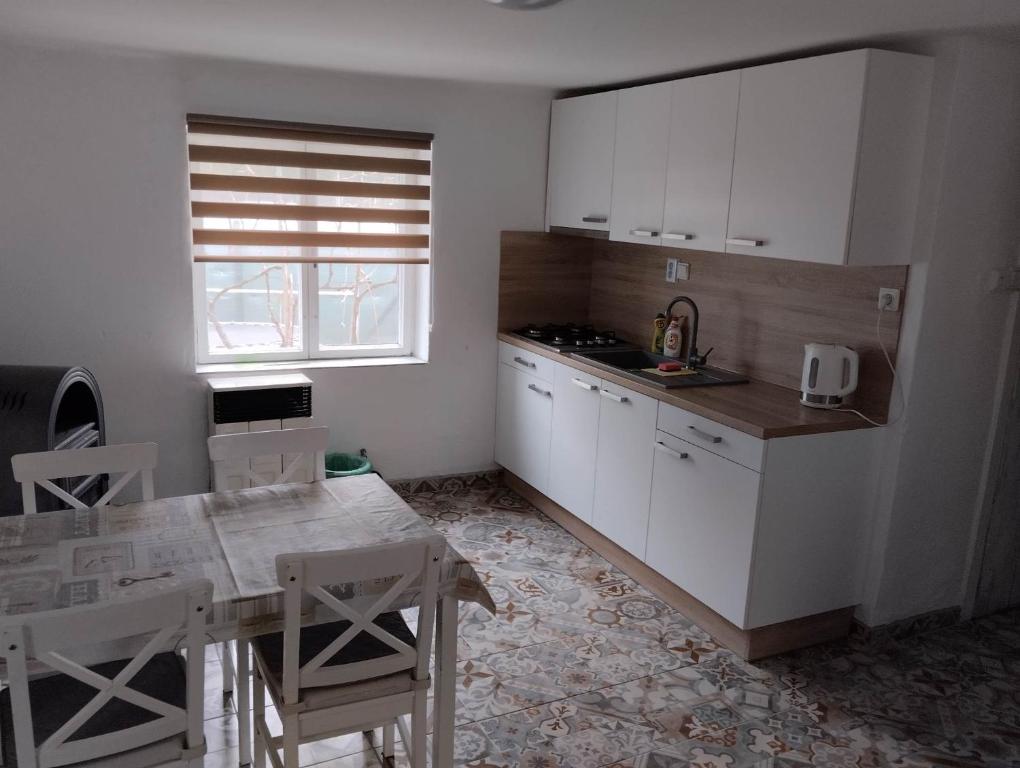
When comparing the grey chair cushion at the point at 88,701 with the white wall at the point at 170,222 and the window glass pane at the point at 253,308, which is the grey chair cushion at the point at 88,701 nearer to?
the white wall at the point at 170,222

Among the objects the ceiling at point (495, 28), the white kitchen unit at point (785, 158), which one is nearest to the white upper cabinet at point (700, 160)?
the white kitchen unit at point (785, 158)

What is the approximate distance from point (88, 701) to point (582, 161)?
3.52 m

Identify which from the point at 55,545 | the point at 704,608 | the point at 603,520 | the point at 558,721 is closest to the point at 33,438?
the point at 55,545

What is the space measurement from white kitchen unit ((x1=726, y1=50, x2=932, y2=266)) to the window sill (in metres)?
2.28

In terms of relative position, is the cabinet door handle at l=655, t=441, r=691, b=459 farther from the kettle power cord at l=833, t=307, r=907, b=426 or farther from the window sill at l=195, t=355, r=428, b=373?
the window sill at l=195, t=355, r=428, b=373

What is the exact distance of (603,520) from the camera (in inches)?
157

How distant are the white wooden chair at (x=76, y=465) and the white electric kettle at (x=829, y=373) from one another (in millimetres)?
2437

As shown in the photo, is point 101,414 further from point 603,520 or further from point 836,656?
point 836,656

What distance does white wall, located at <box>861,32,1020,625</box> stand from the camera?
2994 millimetres

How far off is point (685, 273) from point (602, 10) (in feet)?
6.06

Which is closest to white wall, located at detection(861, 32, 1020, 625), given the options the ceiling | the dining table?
the ceiling

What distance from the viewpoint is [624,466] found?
12.5 ft

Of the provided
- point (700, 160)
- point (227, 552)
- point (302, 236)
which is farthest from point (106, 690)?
point (700, 160)

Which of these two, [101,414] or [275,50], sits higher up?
[275,50]
